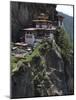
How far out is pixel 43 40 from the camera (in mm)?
2566

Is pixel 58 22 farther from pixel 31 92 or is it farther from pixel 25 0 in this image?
pixel 31 92

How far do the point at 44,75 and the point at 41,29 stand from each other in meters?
0.45

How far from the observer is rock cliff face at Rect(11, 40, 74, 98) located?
250 centimetres

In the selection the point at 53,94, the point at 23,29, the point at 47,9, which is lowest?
the point at 53,94

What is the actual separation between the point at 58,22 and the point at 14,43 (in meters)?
0.49

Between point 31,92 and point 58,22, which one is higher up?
point 58,22

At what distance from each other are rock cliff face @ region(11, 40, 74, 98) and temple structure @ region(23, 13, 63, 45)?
78 mm

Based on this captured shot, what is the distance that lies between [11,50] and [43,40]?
330 mm

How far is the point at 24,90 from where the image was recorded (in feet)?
8.22

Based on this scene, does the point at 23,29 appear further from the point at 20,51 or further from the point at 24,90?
the point at 24,90

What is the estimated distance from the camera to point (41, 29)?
2.56m

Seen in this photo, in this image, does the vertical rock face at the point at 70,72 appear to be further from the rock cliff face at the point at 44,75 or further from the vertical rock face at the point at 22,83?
the vertical rock face at the point at 22,83

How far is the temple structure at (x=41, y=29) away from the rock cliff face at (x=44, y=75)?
8 cm

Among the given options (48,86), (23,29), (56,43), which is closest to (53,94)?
(48,86)
